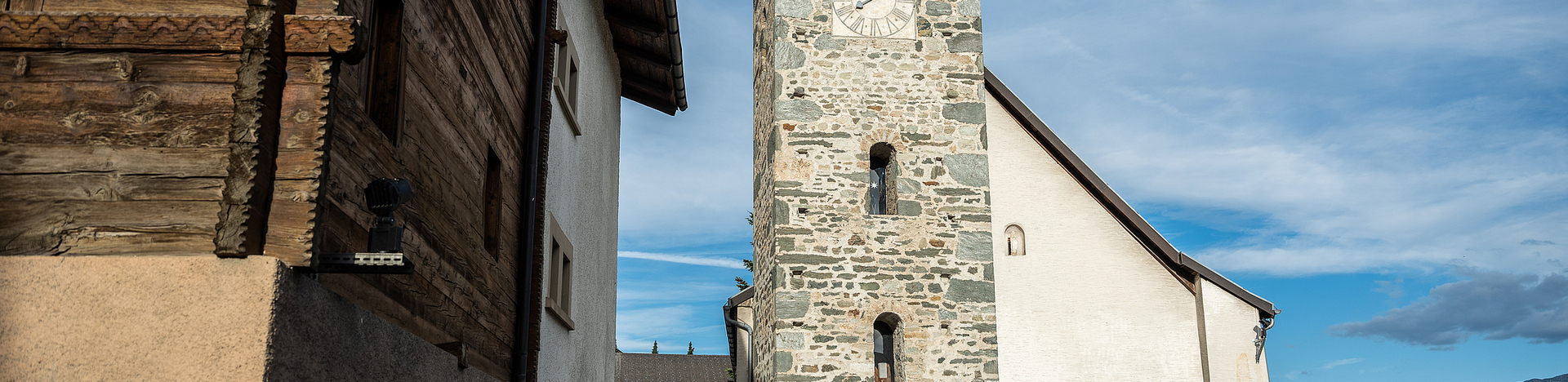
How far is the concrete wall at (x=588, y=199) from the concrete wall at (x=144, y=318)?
4705 millimetres

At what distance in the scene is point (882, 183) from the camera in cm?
1393

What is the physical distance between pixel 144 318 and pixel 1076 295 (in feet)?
40.9

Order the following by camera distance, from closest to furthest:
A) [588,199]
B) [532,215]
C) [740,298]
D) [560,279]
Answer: [532,215]
[560,279]
[588,199]
[740,298]

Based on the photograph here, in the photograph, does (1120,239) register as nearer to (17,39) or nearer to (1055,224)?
(1055,224)

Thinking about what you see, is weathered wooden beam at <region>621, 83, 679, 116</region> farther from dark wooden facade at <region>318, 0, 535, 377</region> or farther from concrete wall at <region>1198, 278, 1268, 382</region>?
concrete wall at <region>1198, 278, 1268, 382</region>

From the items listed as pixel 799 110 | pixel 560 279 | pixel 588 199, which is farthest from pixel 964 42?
pixel 560 279

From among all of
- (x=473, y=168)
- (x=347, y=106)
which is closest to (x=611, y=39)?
(x=473, y=168)

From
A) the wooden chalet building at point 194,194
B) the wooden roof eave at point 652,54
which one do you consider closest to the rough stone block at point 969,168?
the wooden roof eave at point 652,54

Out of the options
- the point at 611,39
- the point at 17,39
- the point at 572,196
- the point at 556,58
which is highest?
the point at 611,39

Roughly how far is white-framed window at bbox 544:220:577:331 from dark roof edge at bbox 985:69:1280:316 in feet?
25.0

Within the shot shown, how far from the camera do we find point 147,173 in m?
3.07

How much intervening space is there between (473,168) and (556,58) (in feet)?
9.76

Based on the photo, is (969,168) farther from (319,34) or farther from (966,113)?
(319,34)

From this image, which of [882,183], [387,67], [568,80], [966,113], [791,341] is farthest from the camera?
[882,183]
